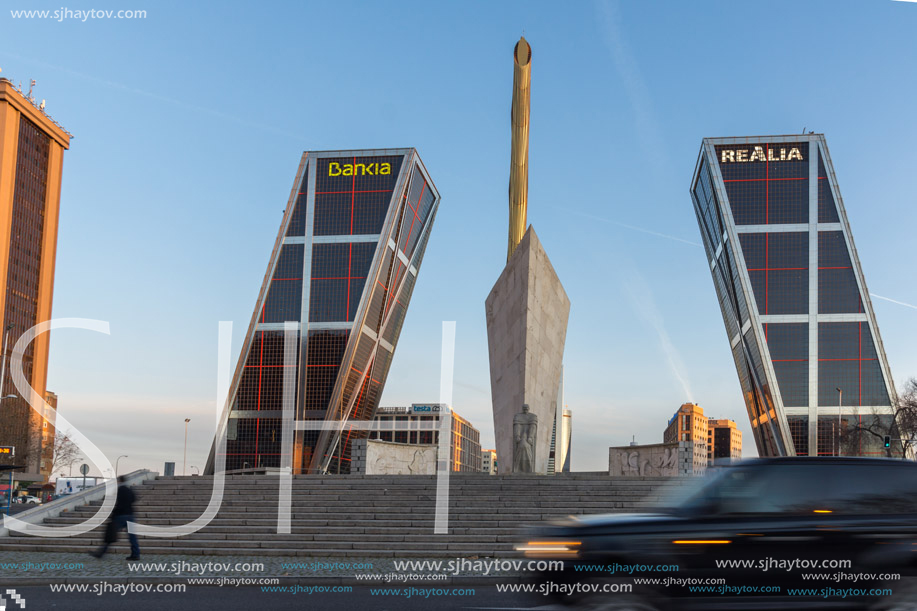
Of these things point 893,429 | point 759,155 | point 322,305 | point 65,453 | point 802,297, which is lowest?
point 65,453

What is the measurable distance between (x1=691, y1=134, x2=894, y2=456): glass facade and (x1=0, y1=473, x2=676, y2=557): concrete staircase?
62.8 metres

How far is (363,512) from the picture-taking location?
17.3m

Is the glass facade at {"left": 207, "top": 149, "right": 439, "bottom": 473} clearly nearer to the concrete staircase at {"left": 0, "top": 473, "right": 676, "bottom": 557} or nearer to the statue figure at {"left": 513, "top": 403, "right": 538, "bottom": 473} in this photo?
the statue figure at {"left": 513, "top": 403, "right": 538, "bottom": 473}

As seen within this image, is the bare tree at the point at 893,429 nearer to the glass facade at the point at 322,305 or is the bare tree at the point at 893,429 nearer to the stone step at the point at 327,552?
the glass facade at the point at 322,305

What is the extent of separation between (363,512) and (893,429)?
52.4 metres

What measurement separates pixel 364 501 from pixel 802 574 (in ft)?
44.5

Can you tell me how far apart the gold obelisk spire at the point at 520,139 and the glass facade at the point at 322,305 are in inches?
1283

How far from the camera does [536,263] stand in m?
29.6

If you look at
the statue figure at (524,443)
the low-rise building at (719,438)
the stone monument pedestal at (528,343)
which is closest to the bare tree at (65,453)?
the stone monument pedestal at (528,343)

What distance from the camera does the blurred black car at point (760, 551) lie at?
5.80 metres

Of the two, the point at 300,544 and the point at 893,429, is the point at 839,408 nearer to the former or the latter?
the point at 893,429

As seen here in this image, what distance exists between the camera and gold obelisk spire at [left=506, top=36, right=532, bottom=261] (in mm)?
49562

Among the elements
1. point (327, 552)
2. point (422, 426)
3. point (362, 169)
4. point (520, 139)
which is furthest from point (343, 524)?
point (422, 426)

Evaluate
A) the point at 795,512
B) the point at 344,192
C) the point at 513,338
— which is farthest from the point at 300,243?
the point at 795,512
